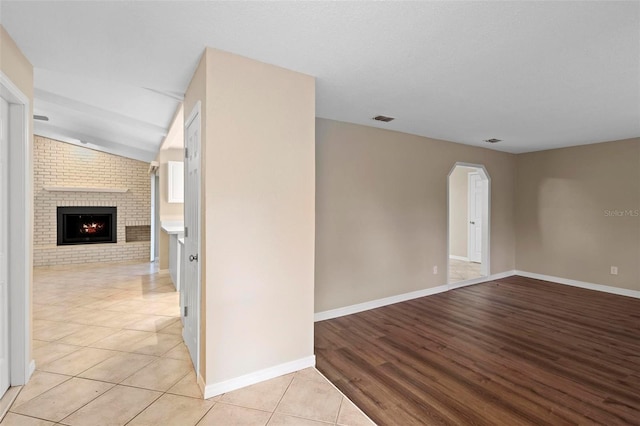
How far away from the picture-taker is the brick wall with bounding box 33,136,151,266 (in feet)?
22.1

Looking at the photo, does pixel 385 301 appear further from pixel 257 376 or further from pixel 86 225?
pixel 86 225

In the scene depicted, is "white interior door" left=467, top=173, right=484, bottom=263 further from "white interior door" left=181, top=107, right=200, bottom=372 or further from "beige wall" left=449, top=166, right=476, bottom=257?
"white interior door" left=181, top=107, right=200, bottom=372

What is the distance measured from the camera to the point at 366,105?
329cm

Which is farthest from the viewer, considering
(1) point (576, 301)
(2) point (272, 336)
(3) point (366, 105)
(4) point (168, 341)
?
(1) point (576, 301)

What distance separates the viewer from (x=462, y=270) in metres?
6.50

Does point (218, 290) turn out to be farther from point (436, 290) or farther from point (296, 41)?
point (436, 290)

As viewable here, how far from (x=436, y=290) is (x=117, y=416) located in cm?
417

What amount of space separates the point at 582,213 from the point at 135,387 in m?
6.53

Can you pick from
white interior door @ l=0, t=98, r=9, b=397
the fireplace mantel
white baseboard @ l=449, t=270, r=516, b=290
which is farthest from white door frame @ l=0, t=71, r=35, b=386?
the fireplace mantel

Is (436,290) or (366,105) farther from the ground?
(366,105)

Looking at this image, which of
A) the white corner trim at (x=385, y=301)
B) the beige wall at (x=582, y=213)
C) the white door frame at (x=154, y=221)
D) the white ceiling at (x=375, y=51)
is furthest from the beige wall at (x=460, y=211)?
the white door frame at (x=154, y=221)

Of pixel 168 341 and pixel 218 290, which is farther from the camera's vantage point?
pixel 168 341

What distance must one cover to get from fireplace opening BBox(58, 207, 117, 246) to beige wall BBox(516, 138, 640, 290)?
8821 mm

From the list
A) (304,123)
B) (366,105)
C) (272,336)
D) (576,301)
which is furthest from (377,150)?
(576,301)
